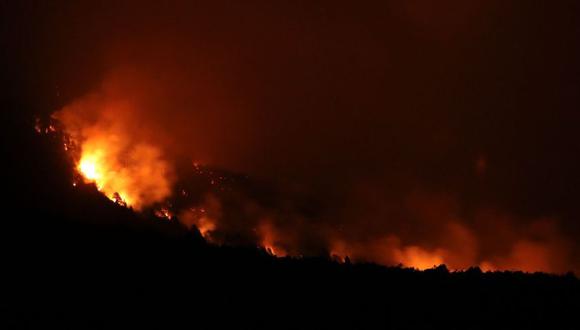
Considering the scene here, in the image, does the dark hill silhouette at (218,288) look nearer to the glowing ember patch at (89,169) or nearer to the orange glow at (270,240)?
the glowing ember patch at (89,169)

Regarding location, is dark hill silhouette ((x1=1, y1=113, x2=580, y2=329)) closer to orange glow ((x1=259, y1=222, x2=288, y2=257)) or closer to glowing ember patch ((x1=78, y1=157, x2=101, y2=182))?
glowing ember patch ((x1=78, y1=157, x2=101, y2=182))

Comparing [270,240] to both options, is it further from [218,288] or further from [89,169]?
[218,288]

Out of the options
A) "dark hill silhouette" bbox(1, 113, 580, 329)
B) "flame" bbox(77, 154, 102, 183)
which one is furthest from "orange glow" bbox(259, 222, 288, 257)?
"dark hill silhouette" bbox(1, 113, 580, 329)

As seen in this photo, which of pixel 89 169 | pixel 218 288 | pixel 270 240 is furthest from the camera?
pixel 270 240

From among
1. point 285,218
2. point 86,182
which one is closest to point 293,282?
point 86,182

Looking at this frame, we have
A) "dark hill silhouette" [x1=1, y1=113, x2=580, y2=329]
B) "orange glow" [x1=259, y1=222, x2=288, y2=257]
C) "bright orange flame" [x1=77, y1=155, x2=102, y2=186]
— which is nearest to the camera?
"dark hill silhouette" [x1=1, y1=113, x2=580, y2=329]

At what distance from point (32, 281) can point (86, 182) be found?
3450 centimetres

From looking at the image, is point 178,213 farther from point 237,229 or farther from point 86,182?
point 86,182

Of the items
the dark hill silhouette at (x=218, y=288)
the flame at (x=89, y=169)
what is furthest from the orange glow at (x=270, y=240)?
the dark hill silhouette at (x=218, y=288)

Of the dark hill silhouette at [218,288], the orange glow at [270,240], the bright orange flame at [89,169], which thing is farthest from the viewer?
the orange glow at [270,240]

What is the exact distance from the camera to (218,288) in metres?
16.7

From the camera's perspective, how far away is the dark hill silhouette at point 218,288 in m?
14.7

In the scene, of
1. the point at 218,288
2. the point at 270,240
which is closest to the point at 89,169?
the point at 270,240

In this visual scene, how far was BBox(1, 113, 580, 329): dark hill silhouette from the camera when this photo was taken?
1470 cm
